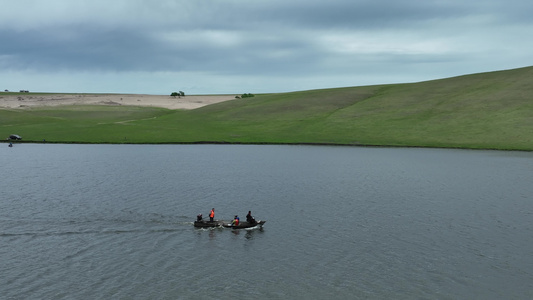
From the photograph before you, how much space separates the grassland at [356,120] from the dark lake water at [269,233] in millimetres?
40144

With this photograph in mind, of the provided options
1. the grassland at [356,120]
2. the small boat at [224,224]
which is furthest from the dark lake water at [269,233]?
the grassland at [356,120]

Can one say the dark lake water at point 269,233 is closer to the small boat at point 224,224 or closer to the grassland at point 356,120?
the small boat at point 224,224

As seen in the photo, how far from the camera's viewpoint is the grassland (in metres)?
113

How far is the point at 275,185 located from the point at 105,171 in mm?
26466

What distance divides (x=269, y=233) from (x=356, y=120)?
330 ft

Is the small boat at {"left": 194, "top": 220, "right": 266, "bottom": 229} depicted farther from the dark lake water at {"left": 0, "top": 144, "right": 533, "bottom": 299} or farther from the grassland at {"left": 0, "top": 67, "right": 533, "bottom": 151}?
the grassland at {"left": 0, "top": 67, "right": 533, "bottom": 151}

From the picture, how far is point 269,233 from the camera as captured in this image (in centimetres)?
3853

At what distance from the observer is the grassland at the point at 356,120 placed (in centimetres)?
11331

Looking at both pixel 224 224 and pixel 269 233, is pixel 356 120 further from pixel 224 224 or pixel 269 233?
pixel 269 233

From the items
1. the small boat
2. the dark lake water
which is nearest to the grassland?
the dark lake water

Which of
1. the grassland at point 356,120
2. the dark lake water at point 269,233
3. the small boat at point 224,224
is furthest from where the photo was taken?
the grassland at point 356,120

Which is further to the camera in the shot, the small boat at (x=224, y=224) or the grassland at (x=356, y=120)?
the grassland at (x=356, y=120)

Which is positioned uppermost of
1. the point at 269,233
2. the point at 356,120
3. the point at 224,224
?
the point at 356,120

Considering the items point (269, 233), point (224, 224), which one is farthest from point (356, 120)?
point (269, 233)
